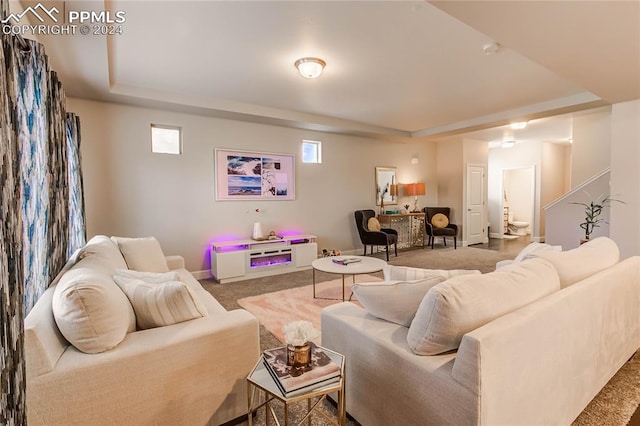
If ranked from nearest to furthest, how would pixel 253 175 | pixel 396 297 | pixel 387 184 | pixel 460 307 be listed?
pixel 460 307, pixel 396 297, pixel 253 175, pixel 387 184

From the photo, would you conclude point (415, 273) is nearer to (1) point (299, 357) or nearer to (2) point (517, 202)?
(1) point (299, 357)

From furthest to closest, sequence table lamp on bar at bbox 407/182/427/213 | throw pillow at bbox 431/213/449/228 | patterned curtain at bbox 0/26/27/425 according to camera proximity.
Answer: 1. throw pillow at bbox 431/213/449/228
2. table lamp on bar at bbox 407/182/427/213
3. patterned curtain at bbox 0/26/27/425

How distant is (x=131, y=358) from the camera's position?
1387mm

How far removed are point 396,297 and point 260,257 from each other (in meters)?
3.66

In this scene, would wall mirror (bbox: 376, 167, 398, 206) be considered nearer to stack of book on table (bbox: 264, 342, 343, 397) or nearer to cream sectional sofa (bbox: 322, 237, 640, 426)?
cream sectional sofa (bbox: 322, 237, 640, 426)

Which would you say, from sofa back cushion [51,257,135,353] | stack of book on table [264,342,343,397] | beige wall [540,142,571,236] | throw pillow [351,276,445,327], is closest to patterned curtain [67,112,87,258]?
sofa back cushion [51,257,135,353]

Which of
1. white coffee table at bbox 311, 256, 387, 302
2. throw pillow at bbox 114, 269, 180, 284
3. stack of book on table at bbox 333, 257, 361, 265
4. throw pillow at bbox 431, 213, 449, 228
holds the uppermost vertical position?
throw pillow at bbox 114, 269, 180, 284

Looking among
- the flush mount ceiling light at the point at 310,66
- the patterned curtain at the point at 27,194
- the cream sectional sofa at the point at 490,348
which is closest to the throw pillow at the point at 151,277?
the patterned curtain at the point at 27,194

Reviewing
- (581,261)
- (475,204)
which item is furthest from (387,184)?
(581,261)

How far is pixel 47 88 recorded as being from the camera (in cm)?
210

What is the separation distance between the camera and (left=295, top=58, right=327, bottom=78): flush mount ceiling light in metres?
3.10

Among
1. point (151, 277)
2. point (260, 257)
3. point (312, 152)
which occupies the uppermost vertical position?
point (312, 152)

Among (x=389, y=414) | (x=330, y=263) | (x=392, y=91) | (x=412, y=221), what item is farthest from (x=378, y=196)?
(x=389, y=414)

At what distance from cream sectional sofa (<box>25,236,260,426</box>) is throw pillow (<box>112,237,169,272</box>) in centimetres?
121
